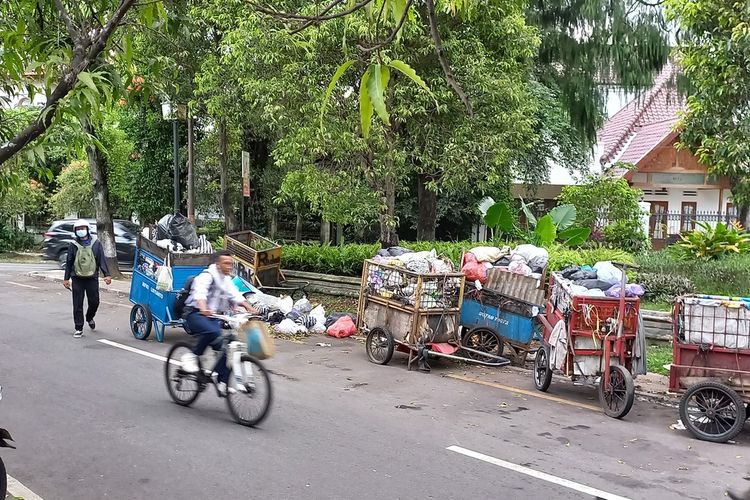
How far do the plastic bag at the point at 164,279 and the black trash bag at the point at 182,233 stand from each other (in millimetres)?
1870

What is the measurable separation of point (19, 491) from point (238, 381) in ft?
7.70

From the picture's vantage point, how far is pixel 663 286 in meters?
12.8

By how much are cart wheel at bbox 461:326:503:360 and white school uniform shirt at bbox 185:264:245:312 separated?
4.27 metres

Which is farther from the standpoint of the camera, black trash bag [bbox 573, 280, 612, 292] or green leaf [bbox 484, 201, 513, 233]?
green leaf [bbox 484, 201, 513, 233]

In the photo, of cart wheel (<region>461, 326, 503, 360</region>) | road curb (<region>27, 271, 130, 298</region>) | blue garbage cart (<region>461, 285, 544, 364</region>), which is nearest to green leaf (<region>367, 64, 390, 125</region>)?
blue garbage cart (<region>461, 285, 544, 364</region>)

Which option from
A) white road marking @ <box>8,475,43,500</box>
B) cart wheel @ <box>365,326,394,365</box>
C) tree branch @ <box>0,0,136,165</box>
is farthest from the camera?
cart wheel @ <box>365,326,394,365</box>

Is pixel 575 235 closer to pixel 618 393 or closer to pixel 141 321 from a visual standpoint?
pixel 618 393

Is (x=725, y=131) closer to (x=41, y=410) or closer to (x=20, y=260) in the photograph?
(x=41, y=410)

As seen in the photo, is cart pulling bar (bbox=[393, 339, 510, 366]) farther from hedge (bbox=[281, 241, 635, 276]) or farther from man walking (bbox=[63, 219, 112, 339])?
man walking (bbox=[63, 219, 112, 339])

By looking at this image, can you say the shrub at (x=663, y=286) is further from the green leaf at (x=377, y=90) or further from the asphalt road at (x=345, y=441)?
the green leaf at (x=377, y=90)

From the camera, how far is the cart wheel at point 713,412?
7.21m

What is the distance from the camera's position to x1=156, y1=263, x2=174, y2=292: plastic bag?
11.1 metres

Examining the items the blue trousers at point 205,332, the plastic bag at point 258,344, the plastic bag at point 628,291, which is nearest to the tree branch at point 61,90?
the plastic bag at point 258,344

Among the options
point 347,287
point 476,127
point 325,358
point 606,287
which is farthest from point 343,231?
point 606,287
